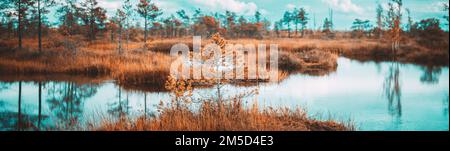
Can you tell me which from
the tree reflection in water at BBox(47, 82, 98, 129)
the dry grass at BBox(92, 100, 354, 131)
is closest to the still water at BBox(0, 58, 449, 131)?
the tree reflection in water at BBox(47, 82, 98, 129)

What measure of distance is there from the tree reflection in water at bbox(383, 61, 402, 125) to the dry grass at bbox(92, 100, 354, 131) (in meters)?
2.76

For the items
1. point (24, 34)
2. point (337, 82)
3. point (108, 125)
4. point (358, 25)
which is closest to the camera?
point (108, 125)

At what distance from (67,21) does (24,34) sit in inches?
147

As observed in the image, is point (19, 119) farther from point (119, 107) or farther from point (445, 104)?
point (445, 104)

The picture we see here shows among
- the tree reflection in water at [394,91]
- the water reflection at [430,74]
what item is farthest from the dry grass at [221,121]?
the water reflection at [430,74]

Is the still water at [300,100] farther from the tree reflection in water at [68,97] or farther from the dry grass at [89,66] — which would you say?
the dry grass at [89,66]

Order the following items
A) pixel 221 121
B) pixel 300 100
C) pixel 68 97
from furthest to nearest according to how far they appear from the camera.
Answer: pixel 68 97, pixel 300 100, pixel 221 121

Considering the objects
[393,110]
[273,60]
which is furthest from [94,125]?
[273,60]

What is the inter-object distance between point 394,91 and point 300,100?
472 centimetres

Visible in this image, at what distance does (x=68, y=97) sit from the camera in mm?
11188

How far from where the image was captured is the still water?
8.16 m

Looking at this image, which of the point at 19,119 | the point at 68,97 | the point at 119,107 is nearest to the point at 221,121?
the point at 119,107
